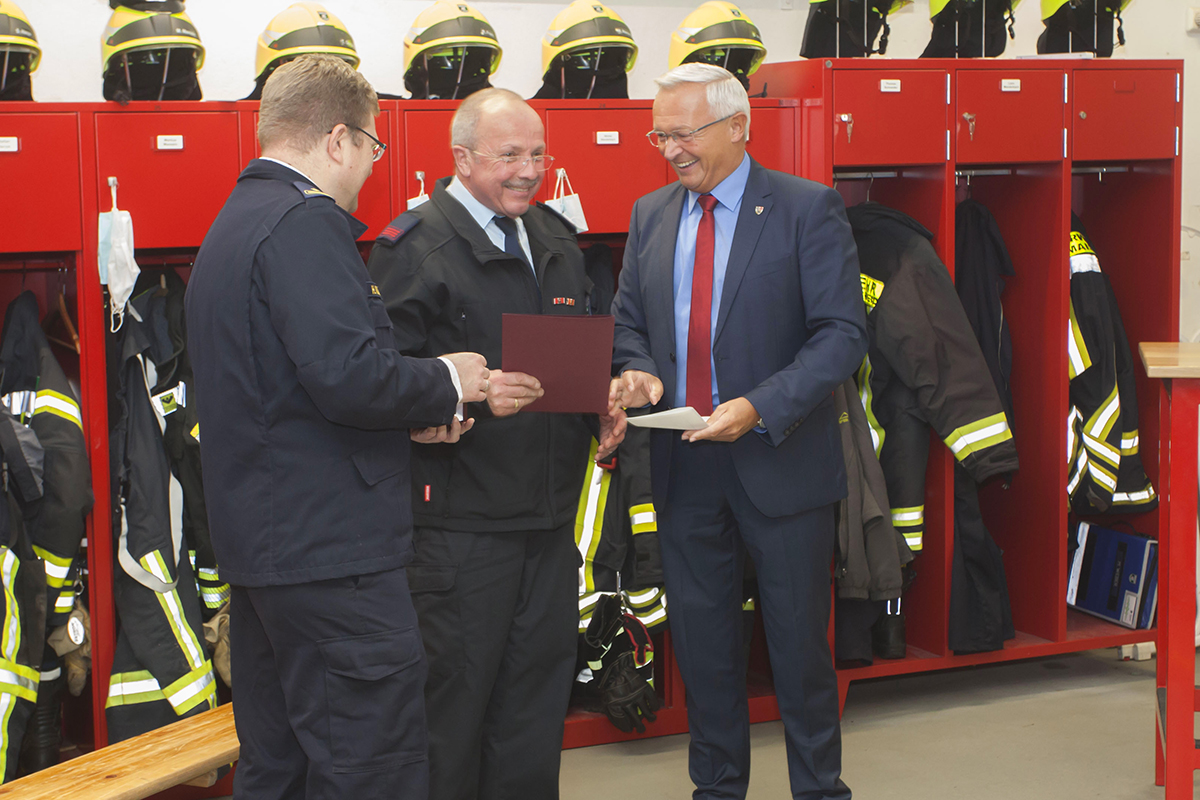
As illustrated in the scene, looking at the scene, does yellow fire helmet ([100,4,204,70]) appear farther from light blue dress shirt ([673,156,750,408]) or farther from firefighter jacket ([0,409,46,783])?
light blue dress shirt ([673,156,750,408])

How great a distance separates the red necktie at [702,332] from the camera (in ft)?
8.98

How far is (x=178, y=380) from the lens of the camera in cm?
321

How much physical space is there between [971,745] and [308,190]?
265 centimetres

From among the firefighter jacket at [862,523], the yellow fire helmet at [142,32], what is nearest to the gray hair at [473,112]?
the yellow fire helmet at [142,32]

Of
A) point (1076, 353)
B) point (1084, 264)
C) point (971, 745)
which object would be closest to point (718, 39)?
point (1084, 264)

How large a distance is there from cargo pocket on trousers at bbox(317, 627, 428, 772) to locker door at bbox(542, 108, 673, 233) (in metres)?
1.86

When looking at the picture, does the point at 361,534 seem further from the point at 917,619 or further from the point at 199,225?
the point at 917,619

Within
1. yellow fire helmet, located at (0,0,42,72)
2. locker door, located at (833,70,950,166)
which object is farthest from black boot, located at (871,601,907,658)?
yellow fire helmet, located at (0,0,42,72)

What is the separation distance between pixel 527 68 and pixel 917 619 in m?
2.50

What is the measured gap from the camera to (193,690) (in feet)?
10.4

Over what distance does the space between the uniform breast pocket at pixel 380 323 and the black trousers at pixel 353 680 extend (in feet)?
1.38

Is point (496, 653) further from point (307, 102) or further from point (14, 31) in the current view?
point (14, 31)

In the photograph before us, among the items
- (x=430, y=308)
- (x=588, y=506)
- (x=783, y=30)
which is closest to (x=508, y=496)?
(x=430, y=308)

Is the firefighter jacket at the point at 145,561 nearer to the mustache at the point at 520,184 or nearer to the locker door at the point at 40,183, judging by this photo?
the locker door at the point at 40,183
